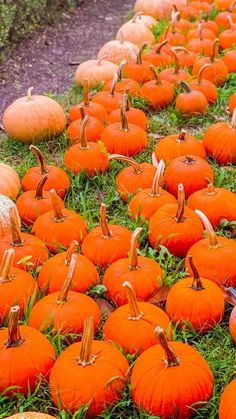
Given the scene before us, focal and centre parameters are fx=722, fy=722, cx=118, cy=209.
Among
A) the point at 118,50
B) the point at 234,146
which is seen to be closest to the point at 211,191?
the point at 234,146

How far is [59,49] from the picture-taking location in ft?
25.0

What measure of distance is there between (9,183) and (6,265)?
1.26 m

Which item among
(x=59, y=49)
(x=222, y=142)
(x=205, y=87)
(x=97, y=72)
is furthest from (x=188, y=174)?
(x=59, y=49)

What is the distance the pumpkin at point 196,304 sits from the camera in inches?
125

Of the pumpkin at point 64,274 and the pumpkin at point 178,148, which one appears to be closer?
the pumpkin at point 64,274

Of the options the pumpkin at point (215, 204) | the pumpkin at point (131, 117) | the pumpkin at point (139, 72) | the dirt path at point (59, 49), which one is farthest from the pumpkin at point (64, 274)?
the dirt path at point (59, 49)

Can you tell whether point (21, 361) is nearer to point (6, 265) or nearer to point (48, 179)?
point (6, 265)

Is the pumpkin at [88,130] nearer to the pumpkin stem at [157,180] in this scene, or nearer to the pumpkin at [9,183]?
the pumpkin at [9,183]

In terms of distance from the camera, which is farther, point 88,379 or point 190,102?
point 190,102

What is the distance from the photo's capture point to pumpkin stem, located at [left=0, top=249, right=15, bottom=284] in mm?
3033

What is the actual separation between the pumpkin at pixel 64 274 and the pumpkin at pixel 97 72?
114 inches

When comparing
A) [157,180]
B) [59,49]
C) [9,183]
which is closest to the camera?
[157,180]

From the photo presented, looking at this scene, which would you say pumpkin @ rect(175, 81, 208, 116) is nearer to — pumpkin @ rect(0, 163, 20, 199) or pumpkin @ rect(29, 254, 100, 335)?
pumpkin @ rect(0, 163, 20, 199)

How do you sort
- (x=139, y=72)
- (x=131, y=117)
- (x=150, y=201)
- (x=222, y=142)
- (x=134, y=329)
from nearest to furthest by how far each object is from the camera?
(x=134, y=329) < (x=150, y=201) < (x=222, y=142) < (x=131, y=117) < (x=139, y=72)
